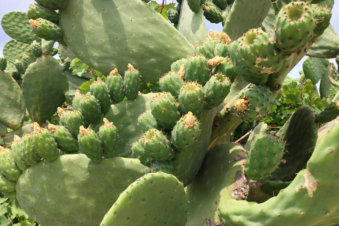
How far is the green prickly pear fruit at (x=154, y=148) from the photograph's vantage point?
4.71 ft

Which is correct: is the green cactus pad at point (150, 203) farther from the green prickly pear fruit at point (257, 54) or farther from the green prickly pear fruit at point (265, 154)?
the green prickly pear fruit at point (257, 54)

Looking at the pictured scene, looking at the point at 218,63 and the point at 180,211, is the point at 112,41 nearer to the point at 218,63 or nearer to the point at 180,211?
the point at 218,63

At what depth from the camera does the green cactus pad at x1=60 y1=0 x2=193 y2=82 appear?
6.49 feet

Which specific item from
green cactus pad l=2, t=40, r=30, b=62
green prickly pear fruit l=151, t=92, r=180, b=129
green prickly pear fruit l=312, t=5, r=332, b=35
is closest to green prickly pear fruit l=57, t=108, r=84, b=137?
green prickly pear fruit l=151, t=92, r=180, b=129

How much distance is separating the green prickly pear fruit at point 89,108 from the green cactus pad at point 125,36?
0.32 m

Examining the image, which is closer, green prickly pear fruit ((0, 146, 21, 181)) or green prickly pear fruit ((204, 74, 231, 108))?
green prickly pear fruit ((204, 74, 231, 108))

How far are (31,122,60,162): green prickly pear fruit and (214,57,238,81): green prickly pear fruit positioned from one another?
77 centimetres

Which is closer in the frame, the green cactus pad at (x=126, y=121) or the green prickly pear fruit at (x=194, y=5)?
the green cactus pad at (x=126, y=121)

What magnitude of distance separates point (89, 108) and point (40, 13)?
0.65 metres

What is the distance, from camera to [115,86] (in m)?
1.85

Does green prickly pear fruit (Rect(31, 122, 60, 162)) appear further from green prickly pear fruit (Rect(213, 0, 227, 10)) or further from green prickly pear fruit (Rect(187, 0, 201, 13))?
green prickly pear fruit (Rect(213, 0, 227, 10))

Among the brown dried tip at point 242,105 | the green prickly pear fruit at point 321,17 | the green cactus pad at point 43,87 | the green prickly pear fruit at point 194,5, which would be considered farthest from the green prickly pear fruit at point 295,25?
the green cactus pad at point 43,87

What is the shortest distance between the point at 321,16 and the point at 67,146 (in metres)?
1.15

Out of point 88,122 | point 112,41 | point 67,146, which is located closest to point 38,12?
point 112,41
